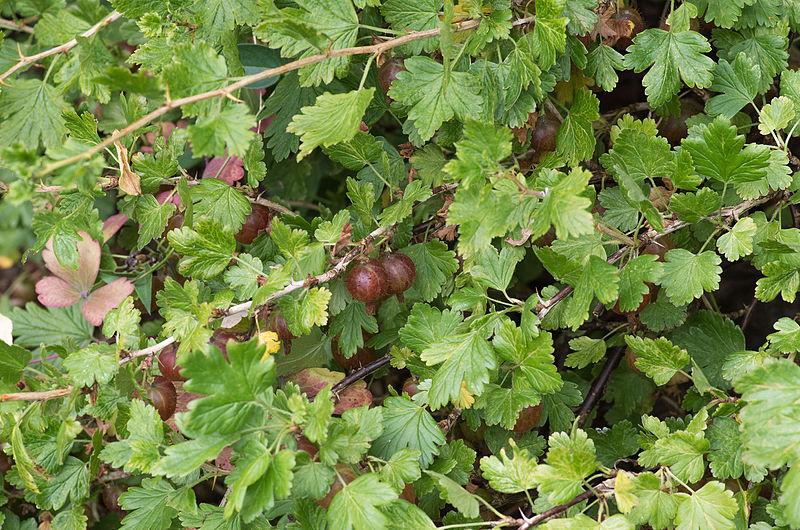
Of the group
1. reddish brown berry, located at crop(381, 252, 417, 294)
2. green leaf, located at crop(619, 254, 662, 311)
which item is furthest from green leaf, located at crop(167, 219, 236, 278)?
green leaf, located at crop(619, 254, 662, 311)

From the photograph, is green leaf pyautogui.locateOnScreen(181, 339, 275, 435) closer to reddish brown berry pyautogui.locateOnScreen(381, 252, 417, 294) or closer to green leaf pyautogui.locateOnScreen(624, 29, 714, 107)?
reddish brown berry pyautogui.locateOnScreen(381, 252, 417, 294)

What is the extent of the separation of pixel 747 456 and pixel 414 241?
627 mm

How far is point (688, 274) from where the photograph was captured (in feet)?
2.93

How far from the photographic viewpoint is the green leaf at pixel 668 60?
976 millimetres

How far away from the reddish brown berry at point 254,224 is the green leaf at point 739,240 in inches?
28.1

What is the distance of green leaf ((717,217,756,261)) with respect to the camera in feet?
2.84

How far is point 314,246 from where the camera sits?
0.94 m

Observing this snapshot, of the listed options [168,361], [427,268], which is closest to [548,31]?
Answer: [427,268]

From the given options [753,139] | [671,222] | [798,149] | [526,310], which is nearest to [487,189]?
[526,310]

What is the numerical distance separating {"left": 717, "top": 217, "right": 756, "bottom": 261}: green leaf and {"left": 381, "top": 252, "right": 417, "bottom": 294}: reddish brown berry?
0.44 metres

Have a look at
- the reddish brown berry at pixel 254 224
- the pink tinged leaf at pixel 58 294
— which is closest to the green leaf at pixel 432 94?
the reddish brown berry at pixel 254 224

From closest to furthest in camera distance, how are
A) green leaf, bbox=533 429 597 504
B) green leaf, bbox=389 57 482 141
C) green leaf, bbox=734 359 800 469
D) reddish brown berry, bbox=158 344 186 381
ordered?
green leaf, bbox=734 359 800 469, green leaf, bbox=533 429 597 504, green leaf, bbox=389 57 482 141, reddish brown berry, bbox=158 344 186 381

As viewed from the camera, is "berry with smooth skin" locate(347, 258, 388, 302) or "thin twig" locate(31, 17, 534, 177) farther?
"berry with smooth skin" locate(347, 258, 388, 302)

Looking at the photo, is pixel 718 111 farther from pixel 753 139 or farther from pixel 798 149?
pixel 798 149
